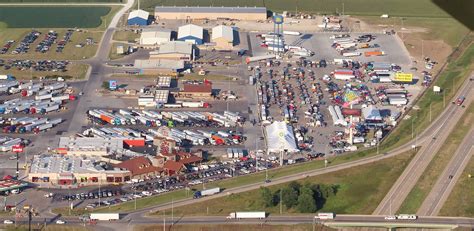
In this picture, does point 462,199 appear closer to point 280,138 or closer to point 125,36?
point 280,138

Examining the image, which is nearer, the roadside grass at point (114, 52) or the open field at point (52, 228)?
the open field at point (52, 228)

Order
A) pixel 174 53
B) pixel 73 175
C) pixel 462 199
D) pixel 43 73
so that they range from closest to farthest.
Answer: pixel 462 199 → pixel 73 175 → pixel 43 73 → pixel 174 53

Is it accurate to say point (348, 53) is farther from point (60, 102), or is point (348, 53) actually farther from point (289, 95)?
point (60, 102)

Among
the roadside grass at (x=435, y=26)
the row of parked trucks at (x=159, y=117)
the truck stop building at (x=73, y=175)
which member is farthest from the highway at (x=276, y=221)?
the roadside grass at (x=435, y=26)

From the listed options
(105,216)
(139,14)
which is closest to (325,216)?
(105,216)

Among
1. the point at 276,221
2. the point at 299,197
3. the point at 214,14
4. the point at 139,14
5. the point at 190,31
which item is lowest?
the point at 276,221

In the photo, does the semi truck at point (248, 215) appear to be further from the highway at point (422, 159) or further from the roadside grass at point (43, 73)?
the roadside grass at point (43, 73)
